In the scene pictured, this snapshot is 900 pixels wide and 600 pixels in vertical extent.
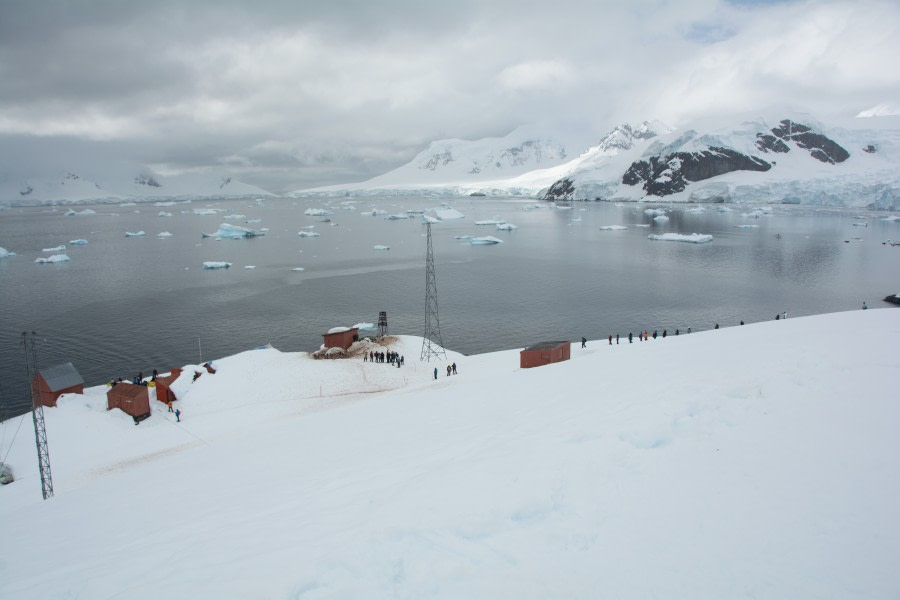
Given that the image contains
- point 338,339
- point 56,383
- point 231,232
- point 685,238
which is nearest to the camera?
point 56,383

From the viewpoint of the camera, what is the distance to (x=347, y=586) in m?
5.75

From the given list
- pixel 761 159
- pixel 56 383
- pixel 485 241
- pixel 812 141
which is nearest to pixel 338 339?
pixel 56 383

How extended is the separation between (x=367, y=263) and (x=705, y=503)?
62444 mm

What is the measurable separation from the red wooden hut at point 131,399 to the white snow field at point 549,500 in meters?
8.58

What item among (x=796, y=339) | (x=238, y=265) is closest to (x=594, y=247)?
(x=238, y=265)

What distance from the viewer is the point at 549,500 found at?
716cm

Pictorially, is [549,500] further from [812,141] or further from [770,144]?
[812,141]

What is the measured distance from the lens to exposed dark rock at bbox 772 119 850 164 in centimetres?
15962

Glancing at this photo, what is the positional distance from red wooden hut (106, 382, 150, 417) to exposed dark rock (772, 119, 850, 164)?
660 feet

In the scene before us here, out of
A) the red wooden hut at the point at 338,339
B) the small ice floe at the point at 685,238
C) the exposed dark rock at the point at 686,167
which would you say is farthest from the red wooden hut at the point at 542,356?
the exposed dark rock at the point at 686,167

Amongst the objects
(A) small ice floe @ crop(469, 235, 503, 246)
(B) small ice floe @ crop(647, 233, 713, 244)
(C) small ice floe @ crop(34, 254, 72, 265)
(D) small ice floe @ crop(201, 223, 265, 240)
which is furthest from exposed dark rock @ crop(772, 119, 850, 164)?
(C) small ice floe @ crop(34, 254, 72, 265)

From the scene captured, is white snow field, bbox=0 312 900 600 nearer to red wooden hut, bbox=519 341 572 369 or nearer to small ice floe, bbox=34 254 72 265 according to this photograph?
red wooden hut, bbox=519 341 572 369

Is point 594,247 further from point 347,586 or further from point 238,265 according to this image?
point 347,586

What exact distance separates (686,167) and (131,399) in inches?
7124
